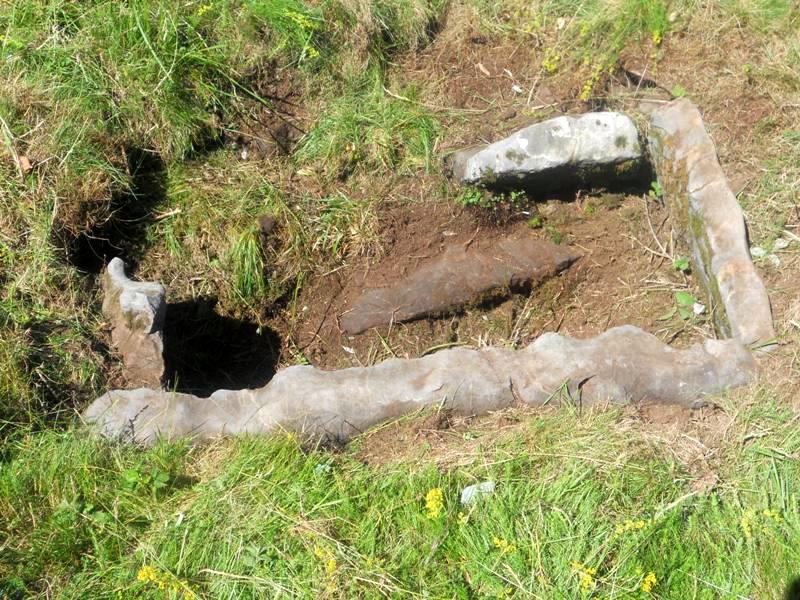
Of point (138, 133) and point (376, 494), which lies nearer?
point (376, 494)

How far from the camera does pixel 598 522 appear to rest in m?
2.83

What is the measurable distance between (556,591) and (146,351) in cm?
193

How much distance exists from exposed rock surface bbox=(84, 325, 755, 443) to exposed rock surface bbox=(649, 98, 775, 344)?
0.23 meters

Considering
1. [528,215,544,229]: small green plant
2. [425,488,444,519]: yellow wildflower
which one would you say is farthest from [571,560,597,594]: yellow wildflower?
[528,215,544,229]: small green plant

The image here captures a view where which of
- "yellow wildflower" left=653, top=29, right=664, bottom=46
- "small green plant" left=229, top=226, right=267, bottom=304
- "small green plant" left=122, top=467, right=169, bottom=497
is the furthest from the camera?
"yellow wildflower" left=653, top=29, right=664, bottom=46

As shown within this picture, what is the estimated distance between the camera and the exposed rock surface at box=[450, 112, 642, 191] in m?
4.11

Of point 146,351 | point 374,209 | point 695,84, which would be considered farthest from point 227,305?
point 695,84

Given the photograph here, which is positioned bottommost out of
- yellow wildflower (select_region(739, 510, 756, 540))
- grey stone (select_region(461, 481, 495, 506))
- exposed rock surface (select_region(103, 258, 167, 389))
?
yellow wildflower (select_region(739, 510, 756, 540))

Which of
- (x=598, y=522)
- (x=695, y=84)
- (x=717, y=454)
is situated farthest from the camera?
(x=695, y=84)

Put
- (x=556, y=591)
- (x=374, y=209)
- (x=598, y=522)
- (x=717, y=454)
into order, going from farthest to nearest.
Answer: (x=374, y=209), (x=717, y=454), (x=598, y=522), (x=556, y=591)

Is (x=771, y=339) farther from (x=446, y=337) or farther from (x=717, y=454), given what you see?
(x=446, y=337)

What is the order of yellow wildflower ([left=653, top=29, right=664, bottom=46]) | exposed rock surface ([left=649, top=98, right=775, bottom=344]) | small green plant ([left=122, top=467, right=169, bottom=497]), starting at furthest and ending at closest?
yellow wildflower ([left=653, top=29, right=664, bottom=46]) → exposed rock surface ([left=649, top=98, right=775, bottom=344]) → small green plant ([left=122, top=467, right=169, bottom=497])

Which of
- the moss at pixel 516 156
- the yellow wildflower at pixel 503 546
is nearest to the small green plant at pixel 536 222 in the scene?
the moss at pixel 516 156

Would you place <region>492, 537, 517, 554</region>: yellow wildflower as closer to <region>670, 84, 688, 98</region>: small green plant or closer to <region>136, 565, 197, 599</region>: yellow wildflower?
<region>136, 565, 197, 599</region>: yellow wildflower
